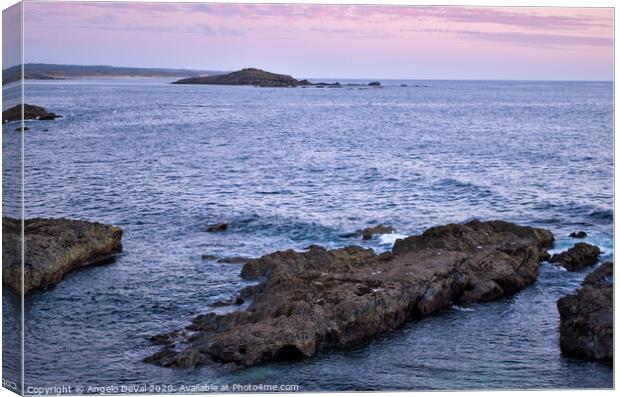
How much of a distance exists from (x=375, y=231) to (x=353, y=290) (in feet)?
22.3

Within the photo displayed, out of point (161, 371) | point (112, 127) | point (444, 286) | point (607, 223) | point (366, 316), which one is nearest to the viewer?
point (161, 371)

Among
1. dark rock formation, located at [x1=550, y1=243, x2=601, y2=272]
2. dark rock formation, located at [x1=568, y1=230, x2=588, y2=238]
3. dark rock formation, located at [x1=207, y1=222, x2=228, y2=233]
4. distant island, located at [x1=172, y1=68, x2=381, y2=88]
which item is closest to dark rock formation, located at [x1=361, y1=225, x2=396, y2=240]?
dark rock formation, located at [x1=207, y1=222, x2=228, y2=233]

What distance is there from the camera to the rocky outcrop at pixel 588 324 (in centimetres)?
2789

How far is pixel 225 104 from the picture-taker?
172 ft

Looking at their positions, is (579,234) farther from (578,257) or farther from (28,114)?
(28,114)

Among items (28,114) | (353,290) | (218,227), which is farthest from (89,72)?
(353,290)

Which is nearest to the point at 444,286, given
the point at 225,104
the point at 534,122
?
the point at 225,104

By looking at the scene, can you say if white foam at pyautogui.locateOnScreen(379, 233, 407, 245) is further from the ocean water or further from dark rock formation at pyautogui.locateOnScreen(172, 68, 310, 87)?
dark rock formation at pyautogui.locateOnScreen(172, 68, 310, 87)

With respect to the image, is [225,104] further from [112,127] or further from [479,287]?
[479,287]

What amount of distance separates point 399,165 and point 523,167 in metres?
5.61

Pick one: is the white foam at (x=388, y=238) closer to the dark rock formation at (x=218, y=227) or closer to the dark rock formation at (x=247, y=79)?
the dark rock formation at (x=218, y=227)

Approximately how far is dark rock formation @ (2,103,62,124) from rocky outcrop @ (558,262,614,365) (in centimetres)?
1835

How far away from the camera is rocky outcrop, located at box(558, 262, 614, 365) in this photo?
27891 millimetres

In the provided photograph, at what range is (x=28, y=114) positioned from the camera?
37.5m
